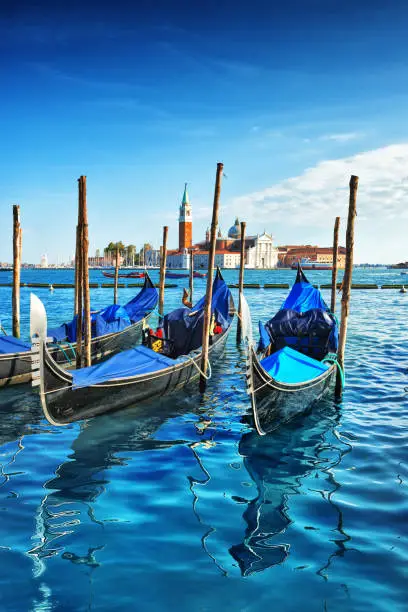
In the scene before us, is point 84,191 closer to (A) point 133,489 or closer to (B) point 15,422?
(B) point 15,422

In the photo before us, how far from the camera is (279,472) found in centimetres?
492

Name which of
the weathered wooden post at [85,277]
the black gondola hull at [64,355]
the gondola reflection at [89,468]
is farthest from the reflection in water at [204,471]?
the black gondola hull at [64,355]

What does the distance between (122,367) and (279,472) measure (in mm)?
2582

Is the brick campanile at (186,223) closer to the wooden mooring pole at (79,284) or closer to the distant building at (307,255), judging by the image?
the distant building at (307,255)

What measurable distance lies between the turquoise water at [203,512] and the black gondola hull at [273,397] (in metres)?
0.18

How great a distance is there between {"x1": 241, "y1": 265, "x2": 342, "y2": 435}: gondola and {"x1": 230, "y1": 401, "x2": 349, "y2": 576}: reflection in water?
215 millimetres

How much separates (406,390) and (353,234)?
2.71m

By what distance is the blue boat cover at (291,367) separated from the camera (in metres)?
6.19

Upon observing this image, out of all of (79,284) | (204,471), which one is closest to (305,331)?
(79,284)

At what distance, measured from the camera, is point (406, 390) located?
8.03 meters

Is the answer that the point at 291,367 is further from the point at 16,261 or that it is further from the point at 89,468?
the point at 16,261

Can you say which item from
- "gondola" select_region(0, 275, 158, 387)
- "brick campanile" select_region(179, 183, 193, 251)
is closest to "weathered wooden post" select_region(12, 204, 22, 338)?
"gondola" select_region(0, 275, 158, 387)

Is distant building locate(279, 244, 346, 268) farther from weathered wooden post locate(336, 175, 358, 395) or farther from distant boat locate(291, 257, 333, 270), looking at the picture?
A: weathered wooden post locate(336, 175, 358, 395)

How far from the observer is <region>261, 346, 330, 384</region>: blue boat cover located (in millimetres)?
6191
